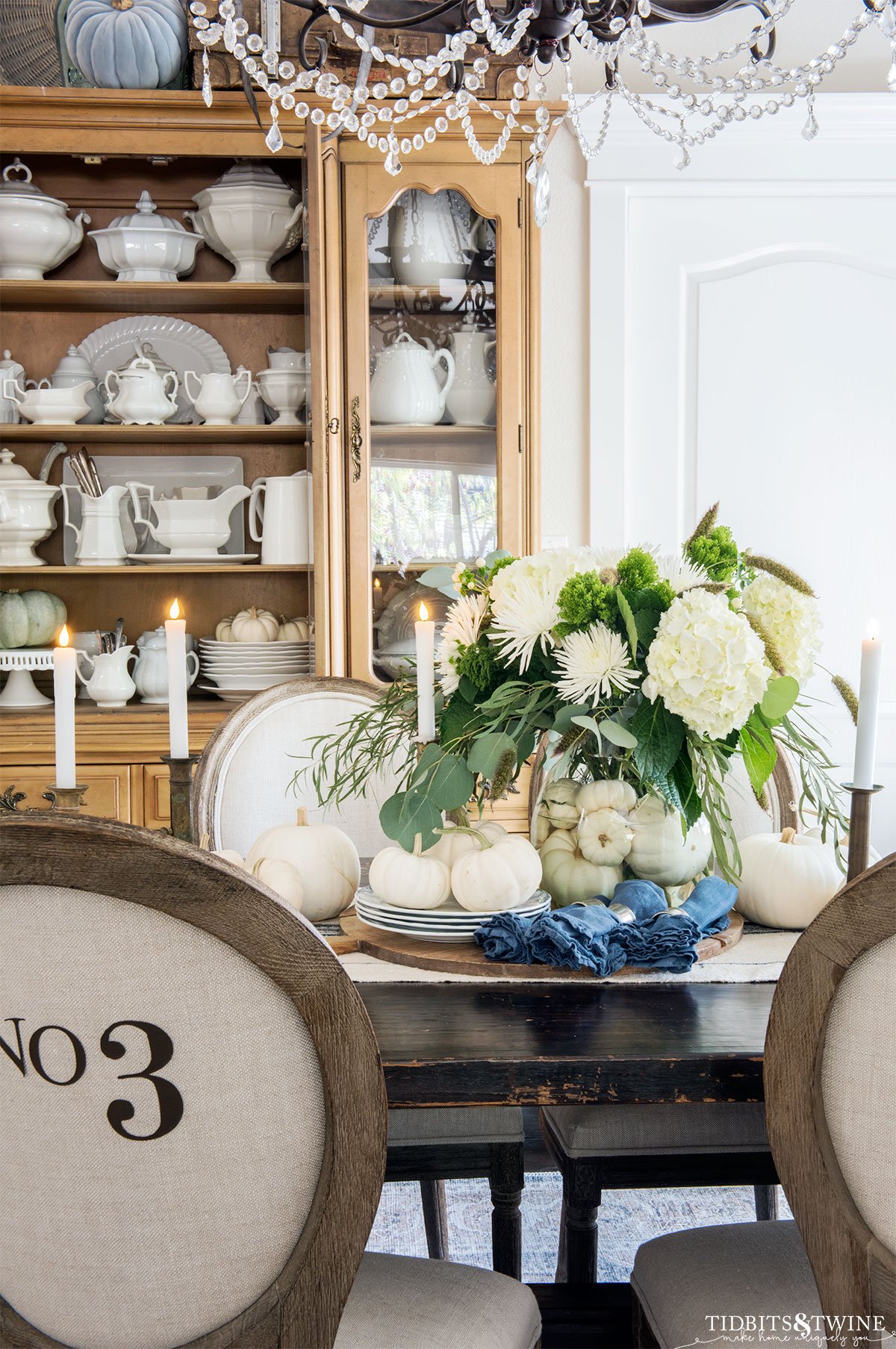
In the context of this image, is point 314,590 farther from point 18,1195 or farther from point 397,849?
point 18,1195

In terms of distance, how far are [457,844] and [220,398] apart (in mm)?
1722

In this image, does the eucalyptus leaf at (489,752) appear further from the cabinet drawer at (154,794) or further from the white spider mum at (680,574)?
the cabinet drawer at (154,794)

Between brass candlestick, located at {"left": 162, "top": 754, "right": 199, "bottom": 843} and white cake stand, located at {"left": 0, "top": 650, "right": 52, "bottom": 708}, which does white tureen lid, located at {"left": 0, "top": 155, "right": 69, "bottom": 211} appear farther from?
brass candlestick, located at {"left": 162, "top": 754, "right": 199, "bottom": 843}

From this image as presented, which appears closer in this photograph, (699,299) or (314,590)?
(314,590)

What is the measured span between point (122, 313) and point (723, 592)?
2.05 metres

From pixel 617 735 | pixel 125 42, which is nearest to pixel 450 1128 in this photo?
pixel 617 735

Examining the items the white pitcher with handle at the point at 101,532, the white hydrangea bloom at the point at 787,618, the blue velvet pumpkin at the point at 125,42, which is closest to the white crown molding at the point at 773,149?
the blue velvet pumpkin at the point at 125,42

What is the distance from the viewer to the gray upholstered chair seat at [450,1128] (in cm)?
140

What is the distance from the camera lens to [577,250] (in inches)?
107

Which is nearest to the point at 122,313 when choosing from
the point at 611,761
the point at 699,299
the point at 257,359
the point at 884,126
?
the point at 257,359

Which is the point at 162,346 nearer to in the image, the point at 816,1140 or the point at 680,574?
the point at 680,574

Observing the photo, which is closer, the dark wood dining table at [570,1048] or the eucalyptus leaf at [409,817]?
the dark wood dining table at [570,1048]

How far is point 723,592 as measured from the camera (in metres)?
1.10

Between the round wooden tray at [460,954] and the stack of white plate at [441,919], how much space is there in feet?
0.04
